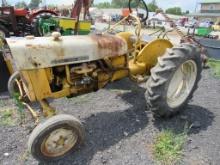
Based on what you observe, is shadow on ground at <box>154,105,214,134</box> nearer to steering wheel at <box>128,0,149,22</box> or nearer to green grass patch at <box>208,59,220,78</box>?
steering wheel at <box>128,0,149,22</box>

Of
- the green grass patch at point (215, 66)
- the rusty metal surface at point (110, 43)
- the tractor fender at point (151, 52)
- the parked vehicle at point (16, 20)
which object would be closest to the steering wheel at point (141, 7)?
the tractor fender at point (151, 52)

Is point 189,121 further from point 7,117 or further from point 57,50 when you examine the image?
point 7,117

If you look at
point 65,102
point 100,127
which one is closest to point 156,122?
point 100,127

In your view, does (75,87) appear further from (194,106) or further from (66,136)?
(194,106)

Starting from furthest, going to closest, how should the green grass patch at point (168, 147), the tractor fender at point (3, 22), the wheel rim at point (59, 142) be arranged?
the tractor fender at point (3, 22)
the green grass patch at point (168, 147)
the wheel rim at point (59, 142)

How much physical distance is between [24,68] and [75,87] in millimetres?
790

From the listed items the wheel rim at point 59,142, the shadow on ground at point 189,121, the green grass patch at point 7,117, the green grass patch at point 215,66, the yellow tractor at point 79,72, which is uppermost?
the yellow tractor at point 79,72

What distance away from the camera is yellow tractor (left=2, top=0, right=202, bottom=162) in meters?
3.16

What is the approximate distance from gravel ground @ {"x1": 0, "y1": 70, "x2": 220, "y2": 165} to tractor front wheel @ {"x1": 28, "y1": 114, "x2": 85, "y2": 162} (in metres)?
0.14

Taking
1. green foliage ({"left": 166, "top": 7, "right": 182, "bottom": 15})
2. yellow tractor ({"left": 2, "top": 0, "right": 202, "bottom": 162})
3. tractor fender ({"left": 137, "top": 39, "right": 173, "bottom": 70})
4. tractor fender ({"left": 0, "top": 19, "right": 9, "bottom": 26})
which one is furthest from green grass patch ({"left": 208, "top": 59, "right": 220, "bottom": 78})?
green foliage ({"left": 166, "top": 7, "right": 182, "bottom": 15})

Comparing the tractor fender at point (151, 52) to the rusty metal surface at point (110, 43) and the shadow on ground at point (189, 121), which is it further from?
the shadow on ground at point (189, 121)

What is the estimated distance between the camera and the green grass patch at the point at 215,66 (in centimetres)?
707

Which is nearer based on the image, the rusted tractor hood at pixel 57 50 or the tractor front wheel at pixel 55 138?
the tractor front wheel at pixel 55 138

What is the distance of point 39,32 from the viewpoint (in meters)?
10.0
